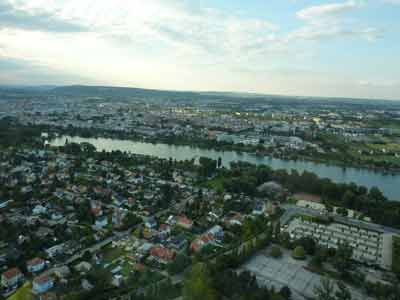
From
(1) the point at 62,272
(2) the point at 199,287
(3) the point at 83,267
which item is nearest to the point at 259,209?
(2) the point at 199,287

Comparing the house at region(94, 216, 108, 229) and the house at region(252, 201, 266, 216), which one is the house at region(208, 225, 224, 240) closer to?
the house at region(252, 201, 266, 216)

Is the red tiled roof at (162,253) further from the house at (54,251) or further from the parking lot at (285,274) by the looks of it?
the house at (54,251)

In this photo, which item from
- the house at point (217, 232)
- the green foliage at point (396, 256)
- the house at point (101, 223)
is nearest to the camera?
the green foliage at point (396, 256)

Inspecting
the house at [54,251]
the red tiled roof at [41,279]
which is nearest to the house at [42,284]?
the red tiled roof at [41,279]

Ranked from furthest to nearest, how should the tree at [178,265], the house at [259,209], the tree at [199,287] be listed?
the house at [259,209]
the tree at [178,265]
the tree at [199,287]

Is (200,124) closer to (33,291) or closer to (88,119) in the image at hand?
(88,119)

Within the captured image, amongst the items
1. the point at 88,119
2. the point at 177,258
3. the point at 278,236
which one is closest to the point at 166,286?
the point at 177,258

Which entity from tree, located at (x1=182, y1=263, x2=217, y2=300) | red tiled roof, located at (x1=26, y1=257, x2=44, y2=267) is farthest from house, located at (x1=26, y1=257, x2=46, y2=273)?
tree, located at (x1=182, y1=263, x2=217, y2=300)
